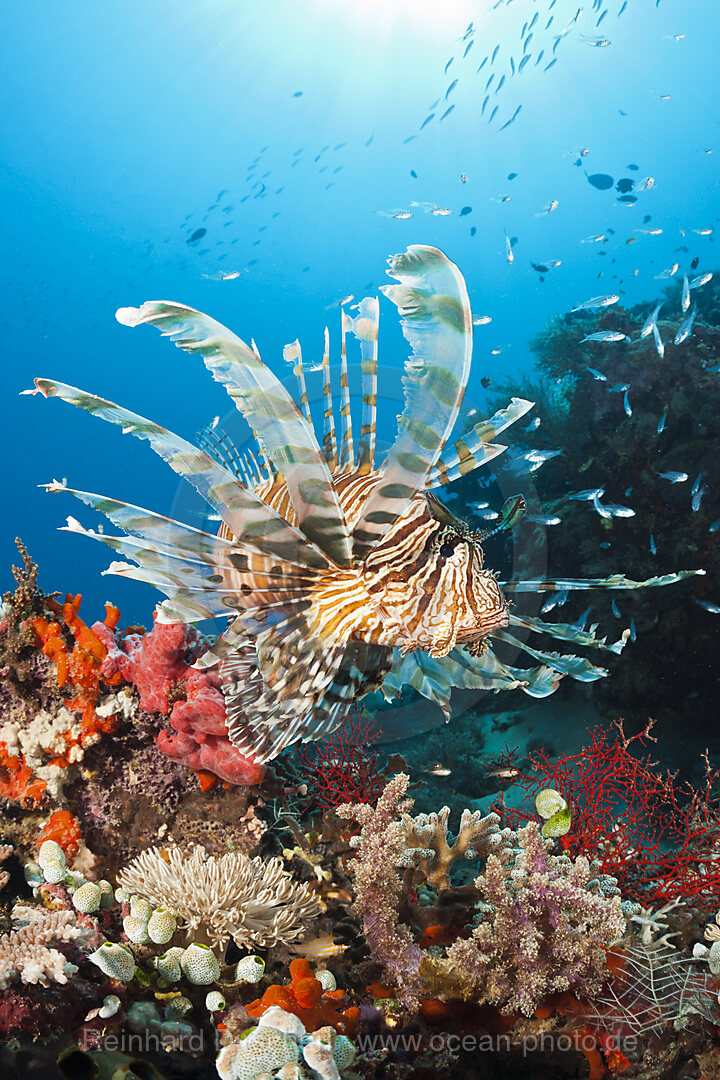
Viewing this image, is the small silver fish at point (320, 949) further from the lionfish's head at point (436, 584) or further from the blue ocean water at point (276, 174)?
the blue ocean water at point (276, 174)

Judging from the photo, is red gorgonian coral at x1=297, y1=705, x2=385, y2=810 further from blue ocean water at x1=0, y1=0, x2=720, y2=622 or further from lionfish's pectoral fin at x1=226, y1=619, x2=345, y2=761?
blue ocean water at x1=0, y1=0, x2=720, y2=622

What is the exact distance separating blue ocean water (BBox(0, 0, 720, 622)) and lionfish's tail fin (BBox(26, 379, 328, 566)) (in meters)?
37.8

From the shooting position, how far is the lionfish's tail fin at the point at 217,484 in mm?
1792

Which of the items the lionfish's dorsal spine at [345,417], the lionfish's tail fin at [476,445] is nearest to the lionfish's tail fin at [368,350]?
the lionfish's dorsal spine at [345,417]

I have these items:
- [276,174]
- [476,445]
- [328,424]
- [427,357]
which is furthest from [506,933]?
[276,174]

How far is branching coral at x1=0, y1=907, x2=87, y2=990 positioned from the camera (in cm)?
198

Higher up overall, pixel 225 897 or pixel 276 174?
pixel 276 174

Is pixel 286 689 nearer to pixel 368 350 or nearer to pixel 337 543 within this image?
pixel 337 543

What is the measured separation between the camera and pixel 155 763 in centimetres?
327

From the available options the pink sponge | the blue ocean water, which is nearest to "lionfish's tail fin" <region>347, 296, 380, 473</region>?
the pink sponge

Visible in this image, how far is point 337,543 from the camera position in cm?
201

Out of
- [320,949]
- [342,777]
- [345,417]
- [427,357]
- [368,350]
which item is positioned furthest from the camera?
[342,777]

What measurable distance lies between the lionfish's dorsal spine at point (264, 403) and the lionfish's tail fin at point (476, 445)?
393mm

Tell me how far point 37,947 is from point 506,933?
5.98ft
